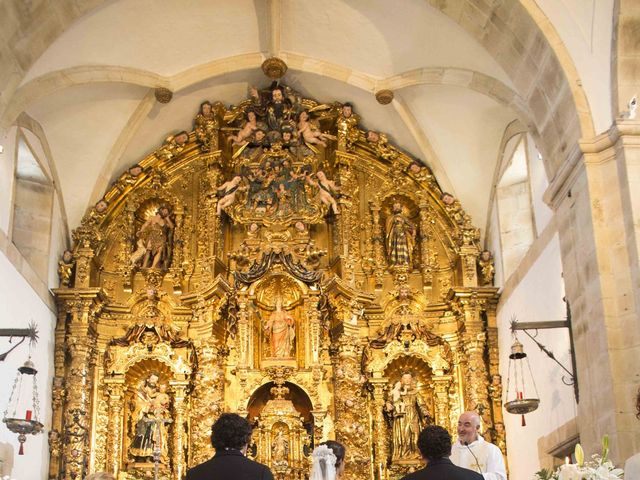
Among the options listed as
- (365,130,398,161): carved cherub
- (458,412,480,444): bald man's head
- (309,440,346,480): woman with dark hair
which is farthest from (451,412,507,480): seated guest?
(365,130,398,161): carved cherub

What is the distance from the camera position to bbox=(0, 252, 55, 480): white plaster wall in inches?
513

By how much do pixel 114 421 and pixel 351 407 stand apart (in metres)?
3.84

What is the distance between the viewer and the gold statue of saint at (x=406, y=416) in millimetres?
15375

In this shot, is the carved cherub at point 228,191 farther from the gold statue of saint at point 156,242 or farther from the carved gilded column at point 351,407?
the carved gilded column at point 351,407

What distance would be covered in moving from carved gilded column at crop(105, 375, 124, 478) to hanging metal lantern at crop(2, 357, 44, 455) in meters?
1.46

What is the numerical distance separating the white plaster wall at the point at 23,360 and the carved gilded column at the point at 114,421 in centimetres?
96

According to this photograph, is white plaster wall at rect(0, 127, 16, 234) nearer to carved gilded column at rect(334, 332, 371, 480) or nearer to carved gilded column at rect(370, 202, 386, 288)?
carved gilded column at rect(334, 332, 371, 480)

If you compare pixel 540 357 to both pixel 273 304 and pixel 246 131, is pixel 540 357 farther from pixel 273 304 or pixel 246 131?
pixel 246 131

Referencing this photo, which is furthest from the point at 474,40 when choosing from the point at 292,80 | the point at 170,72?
the point at 170,72

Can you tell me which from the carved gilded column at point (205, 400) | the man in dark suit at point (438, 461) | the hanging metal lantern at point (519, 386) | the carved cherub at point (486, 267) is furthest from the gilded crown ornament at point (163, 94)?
the man in dark suit at point (438, 461)

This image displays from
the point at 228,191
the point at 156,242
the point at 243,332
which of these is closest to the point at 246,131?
the point at 228,191

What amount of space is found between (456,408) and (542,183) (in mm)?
4004

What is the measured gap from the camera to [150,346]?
15820 millimetres

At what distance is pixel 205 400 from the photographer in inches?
599
